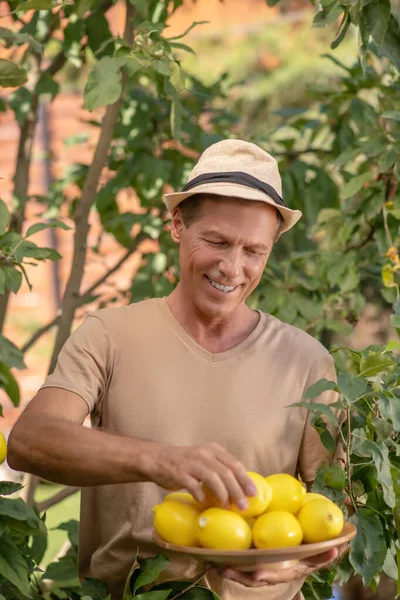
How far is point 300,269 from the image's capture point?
3006 millimetres

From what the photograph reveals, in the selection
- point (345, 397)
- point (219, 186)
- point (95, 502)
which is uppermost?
point (219, 186)

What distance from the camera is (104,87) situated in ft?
7.25

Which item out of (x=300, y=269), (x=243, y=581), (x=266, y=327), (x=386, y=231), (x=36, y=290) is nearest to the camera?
(x=243, y=581)

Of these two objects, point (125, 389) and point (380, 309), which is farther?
point (380, 309)

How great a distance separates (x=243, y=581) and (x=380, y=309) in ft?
9.81

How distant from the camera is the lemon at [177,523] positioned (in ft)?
4.94

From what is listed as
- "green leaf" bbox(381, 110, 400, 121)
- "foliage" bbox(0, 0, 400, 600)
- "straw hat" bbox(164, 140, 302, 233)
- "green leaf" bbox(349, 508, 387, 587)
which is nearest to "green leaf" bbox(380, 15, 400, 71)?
"foliage" bbox(0, 0, 400, 600)

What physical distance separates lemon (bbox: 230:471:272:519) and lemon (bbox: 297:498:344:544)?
0.23 feet

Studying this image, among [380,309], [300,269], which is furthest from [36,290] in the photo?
[300,269]

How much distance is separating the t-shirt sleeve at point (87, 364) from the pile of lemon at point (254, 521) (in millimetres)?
301

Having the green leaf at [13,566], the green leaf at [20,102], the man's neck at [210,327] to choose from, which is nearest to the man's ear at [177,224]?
the man's neck at [210,327]

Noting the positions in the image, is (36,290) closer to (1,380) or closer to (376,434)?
(1,380)

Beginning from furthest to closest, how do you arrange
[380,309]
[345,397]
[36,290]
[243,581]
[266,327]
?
[36,290]
[380,309]
[266,327]
[345,397]
[243,581]

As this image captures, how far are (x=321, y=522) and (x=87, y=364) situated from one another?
21.5 inches
